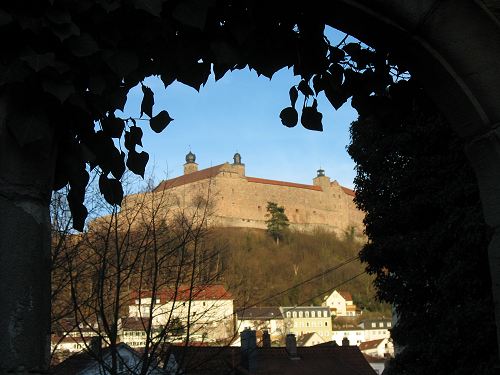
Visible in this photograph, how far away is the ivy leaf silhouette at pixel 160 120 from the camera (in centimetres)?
328

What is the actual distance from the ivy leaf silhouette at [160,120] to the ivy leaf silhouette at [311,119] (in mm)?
572

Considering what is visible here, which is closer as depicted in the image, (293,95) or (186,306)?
(293,95)

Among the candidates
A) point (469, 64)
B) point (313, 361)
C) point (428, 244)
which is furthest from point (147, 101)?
point (313, 361)

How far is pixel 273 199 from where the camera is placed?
101250mm

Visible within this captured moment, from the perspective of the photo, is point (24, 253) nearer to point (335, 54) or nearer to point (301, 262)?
point (335, 54)

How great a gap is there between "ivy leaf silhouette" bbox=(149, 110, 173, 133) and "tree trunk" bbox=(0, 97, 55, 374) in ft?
2.72

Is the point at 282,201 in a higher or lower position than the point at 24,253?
higher

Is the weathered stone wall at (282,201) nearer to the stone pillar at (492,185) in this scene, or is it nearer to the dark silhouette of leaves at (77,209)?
the dark silhouette of leaves at (77,209)

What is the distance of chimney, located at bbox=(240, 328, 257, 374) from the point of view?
23062mm

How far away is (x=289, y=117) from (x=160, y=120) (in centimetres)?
55

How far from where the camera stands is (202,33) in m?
2.94

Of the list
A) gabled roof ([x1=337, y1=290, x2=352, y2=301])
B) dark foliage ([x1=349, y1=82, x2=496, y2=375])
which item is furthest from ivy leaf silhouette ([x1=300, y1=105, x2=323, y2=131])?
gabled roof ([x1=337, y1=290, x2=352, y2=301])

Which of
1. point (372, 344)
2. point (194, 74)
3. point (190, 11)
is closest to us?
point (190, 11)

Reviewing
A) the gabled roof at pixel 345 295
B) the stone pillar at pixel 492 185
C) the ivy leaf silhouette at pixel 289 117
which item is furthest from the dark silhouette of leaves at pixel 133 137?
the gabled roof at pixel 345 295
